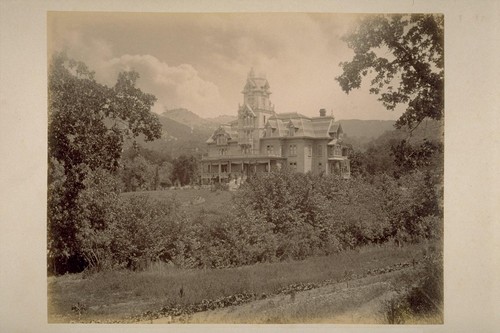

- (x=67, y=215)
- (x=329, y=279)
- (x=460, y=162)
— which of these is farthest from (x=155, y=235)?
(x=460, y=162)

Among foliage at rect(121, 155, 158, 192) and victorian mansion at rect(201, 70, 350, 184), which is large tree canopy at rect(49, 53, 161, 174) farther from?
victorian mansion at rect(201, 70, 350, 184)

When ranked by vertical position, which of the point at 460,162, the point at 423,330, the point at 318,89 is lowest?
the point at 423,330

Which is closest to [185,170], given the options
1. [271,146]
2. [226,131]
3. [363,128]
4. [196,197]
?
[196,197]

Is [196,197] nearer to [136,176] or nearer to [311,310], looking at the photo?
[136,176]

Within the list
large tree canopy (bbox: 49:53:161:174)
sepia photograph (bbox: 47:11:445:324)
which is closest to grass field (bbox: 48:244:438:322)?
sepia photograph (bbox: 47:11:445:324)

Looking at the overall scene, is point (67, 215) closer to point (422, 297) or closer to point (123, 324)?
point (123, 324)

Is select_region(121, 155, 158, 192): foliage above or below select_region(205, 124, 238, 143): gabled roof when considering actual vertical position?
below
